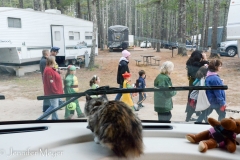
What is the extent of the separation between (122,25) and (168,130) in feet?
10.9

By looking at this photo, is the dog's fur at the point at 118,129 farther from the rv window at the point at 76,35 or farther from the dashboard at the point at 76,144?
the rv window at the point at 76,35

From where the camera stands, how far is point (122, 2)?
4.11 metres

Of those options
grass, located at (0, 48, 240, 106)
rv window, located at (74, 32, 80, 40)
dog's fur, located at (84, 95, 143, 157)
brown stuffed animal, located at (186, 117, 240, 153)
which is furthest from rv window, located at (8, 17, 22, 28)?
brown stuffed animal, located at (186, 117, 240, 153)

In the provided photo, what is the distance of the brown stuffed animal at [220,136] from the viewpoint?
1550mm

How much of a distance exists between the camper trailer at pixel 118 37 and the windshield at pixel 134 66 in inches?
0.8

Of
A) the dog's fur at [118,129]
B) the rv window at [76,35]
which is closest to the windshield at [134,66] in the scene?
the dog's fur at [118,129]

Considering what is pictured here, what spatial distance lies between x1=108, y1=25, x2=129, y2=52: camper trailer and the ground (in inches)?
7.2

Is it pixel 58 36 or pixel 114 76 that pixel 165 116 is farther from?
pixel 58 36

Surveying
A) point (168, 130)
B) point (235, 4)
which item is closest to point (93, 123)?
point (168, 130)

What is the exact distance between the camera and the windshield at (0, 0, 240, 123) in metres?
2.23

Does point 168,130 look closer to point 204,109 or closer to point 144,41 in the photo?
point 204,109

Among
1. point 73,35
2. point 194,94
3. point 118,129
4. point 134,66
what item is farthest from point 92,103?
point 73,35

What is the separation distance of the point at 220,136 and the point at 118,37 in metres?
3.53

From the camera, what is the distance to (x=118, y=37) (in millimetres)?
4848
